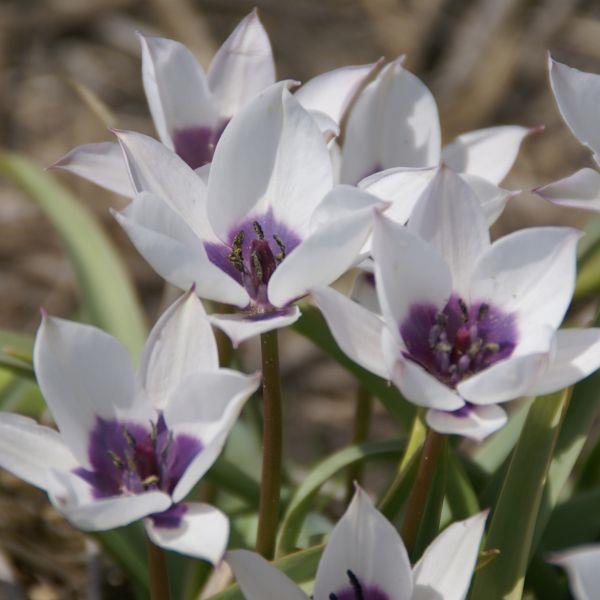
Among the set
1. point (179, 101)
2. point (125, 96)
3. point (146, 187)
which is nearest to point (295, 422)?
point (125, 96)

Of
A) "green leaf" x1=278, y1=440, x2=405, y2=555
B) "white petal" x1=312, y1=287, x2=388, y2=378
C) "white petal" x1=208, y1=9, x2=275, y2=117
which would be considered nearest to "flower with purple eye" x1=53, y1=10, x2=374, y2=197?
"white petal" x1=208, y1=9, x2=275, y2=117

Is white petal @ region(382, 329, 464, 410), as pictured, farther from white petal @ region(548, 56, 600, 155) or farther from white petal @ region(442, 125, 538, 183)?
white petal @ region(442, 125, 538, 183)

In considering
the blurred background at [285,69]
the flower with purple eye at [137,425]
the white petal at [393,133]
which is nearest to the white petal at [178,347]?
the flower with purple eye at [137,425]

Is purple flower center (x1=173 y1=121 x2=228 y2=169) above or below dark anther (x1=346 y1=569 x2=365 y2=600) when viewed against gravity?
above

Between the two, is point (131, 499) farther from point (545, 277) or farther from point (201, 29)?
point (201, 29)

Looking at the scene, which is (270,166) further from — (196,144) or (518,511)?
(518,511)

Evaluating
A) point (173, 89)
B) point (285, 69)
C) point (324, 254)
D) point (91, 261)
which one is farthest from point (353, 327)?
point (285, 69)
